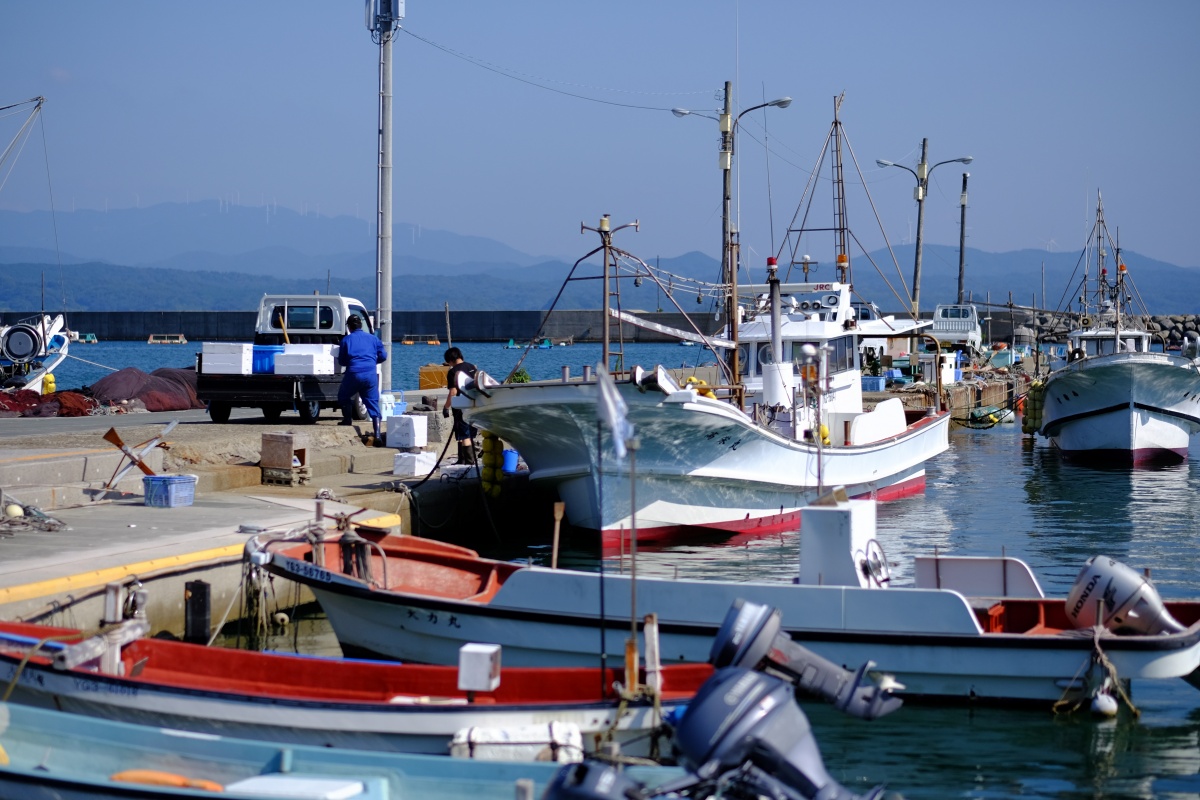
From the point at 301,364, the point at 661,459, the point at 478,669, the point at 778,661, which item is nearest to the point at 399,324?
the point at 301,364

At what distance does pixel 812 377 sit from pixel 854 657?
2.71m

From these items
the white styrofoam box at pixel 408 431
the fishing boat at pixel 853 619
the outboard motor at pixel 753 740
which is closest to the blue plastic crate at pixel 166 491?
the fishing boat at pixel 853 619

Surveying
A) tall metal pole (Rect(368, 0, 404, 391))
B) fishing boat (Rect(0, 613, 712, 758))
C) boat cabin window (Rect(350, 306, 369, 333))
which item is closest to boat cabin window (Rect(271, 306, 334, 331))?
boat cabin window (Rect(350, 306, 369, 333))

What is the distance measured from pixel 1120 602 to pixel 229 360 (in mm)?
14689

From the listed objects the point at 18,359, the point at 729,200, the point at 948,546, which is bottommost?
the point at 948,546

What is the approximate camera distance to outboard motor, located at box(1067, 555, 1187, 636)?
941 centimetres

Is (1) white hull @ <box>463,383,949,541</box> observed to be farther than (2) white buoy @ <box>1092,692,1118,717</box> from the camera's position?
Yes

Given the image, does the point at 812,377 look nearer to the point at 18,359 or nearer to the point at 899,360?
the point at 18,359

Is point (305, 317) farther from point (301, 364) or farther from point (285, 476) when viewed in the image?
point (285, 476)

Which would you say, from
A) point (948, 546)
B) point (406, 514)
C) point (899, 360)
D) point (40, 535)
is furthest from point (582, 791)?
point (899, 360)

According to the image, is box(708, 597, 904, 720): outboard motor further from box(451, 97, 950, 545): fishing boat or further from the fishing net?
the fishing net

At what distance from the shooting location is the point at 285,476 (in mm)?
15883

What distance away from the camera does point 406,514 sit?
15.9 m

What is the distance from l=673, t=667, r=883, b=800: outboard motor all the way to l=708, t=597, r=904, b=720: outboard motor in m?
1.12
